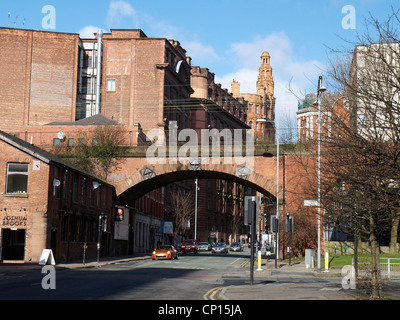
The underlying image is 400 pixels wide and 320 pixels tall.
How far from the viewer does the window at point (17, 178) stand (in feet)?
127

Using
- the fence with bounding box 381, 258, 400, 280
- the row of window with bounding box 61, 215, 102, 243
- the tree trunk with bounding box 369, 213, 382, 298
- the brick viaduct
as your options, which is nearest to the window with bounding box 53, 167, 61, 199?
the row of window with bounding box 61, 215, 102, 243

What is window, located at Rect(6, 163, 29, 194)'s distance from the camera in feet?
127

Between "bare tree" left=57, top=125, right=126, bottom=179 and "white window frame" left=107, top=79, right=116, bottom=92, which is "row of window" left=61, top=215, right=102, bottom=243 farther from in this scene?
"white window frame" left=107, top=79, right=116, bottom=92

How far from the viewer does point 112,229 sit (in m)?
55.2

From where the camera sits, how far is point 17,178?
128 feet

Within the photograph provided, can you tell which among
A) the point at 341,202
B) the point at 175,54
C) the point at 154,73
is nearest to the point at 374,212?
the point at 341,202

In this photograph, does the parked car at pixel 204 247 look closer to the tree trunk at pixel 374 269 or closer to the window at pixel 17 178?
the window at pixel 17 178

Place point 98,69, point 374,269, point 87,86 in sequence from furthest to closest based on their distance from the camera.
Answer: point 87,86 → point 98,69 → point 374,269

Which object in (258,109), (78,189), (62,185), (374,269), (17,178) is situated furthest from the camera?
(258,109)

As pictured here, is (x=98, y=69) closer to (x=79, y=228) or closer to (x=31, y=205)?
(x=79, y=228)

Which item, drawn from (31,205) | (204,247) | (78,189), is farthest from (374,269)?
(204,247)

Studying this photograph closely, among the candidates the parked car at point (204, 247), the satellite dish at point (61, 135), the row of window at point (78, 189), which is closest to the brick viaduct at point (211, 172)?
the row of window at point (78, 189)
